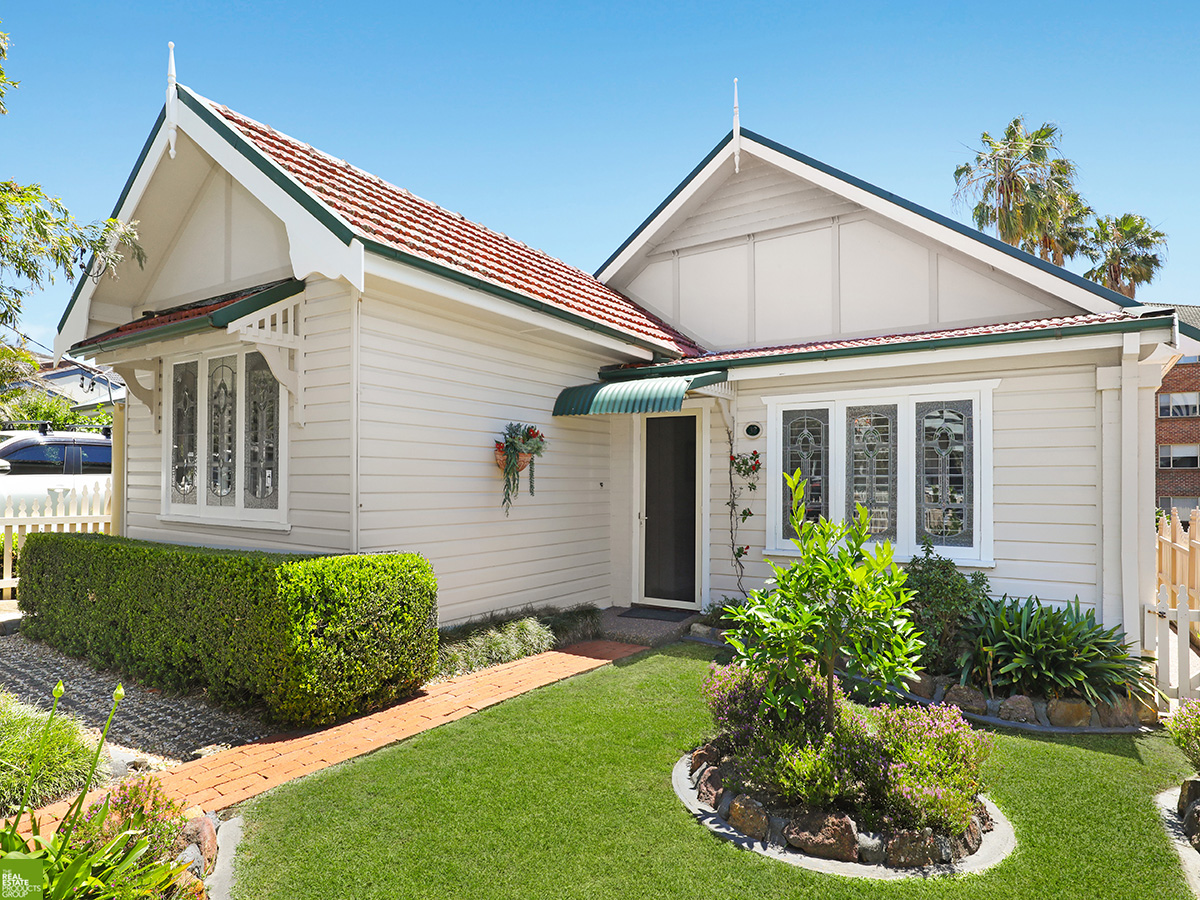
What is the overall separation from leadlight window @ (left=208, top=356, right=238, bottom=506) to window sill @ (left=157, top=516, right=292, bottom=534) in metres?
0.21

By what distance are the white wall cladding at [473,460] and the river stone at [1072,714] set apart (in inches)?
228

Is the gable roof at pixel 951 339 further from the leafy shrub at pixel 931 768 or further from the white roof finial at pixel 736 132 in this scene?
the leafy shrub at pixel 931 768

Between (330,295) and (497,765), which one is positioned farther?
(330,295)

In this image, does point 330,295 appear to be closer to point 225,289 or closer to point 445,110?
point 225,289

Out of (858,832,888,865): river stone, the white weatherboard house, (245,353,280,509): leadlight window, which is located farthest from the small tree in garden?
(245,353,280,509): leadlight window

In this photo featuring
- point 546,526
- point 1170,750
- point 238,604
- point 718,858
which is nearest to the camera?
point 718,858

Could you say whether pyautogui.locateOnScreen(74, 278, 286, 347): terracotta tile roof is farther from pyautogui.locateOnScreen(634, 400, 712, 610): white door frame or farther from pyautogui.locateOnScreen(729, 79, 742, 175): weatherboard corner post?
pyautogui.locateOnScreen(729, 79, 742, 175): weatherboard corner post

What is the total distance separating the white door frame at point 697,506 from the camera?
9.64m

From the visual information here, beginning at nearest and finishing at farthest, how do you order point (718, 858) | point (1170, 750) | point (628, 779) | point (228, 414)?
point (718, 858), point (628, 779), point (1170, 750), point (228, 414)

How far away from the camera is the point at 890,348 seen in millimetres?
8031

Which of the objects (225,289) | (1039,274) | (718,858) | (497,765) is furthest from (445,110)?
(718,858)

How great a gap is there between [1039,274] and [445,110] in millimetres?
10452

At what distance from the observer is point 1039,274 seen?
8.90 metres

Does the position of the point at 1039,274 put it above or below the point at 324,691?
above
